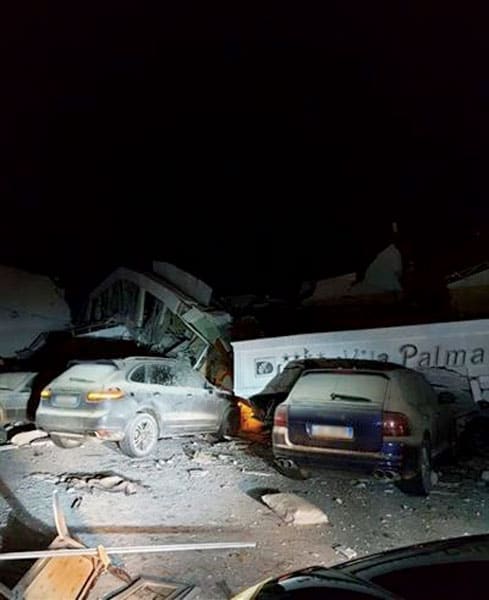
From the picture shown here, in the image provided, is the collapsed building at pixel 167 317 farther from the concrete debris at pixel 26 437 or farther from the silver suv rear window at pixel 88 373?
the silver suv rear window at pixel 88 373

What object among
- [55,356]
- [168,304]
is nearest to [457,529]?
[168,304]

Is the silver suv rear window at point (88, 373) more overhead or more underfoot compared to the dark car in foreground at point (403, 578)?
more overhead

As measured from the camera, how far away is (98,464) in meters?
9.27

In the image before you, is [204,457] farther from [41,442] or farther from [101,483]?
[41,442]

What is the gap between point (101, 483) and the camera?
8.17m

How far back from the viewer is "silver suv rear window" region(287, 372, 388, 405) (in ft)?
24.7

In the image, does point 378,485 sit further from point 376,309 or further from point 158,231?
point 158,231

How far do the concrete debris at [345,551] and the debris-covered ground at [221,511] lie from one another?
0.04 feet

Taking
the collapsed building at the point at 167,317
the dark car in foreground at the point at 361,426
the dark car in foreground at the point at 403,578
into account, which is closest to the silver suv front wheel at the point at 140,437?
the dark car in foreground at the point at 361,426

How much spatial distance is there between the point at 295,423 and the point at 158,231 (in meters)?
31.9

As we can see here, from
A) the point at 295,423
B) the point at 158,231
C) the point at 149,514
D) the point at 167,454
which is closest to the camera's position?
the point at 149,514

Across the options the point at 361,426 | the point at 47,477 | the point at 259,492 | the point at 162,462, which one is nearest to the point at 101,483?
the point at 47,477

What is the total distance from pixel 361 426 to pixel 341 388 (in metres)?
0.67

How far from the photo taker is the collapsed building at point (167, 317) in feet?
50.9
